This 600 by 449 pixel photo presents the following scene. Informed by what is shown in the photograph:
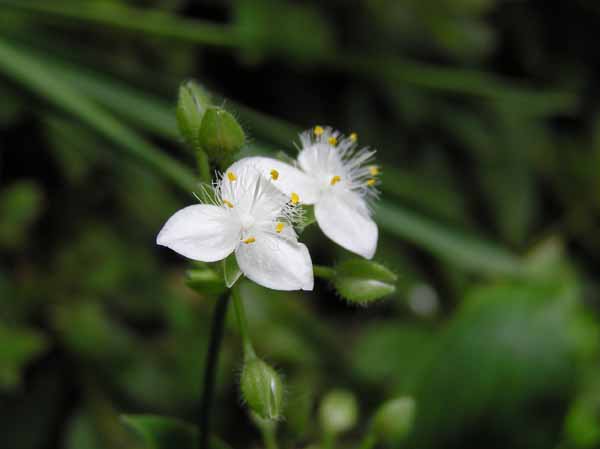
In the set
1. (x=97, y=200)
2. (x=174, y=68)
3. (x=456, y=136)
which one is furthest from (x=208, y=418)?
(x=456, y=136)

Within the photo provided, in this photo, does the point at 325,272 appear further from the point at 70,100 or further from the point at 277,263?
the point at 70,100

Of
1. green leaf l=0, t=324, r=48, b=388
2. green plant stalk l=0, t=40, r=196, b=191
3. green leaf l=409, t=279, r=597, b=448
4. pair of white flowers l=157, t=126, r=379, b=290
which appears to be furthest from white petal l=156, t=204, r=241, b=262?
green leaf l=409, t=279, r=597, b=448

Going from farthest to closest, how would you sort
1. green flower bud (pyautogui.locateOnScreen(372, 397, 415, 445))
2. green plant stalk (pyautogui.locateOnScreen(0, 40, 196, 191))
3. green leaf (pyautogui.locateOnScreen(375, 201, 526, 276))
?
Answer: green leaf (pyautogui.locateOnScreen(375, 201, 526, 276)) < green plant stalk (pyautogui.locateOnScreen(0, 40, 196, 191)) < green flower bud (pyautogui.locateOnScreen(372, 397, 415, 445))

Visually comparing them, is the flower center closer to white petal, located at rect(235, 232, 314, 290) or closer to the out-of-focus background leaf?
white petal, located at rect(235, 232, 314, 290)

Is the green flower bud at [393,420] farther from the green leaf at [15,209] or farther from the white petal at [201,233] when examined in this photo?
the green leaf at [15,209]

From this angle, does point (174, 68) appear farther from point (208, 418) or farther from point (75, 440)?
point (208, 418)

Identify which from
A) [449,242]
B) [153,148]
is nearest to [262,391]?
[153,148]
